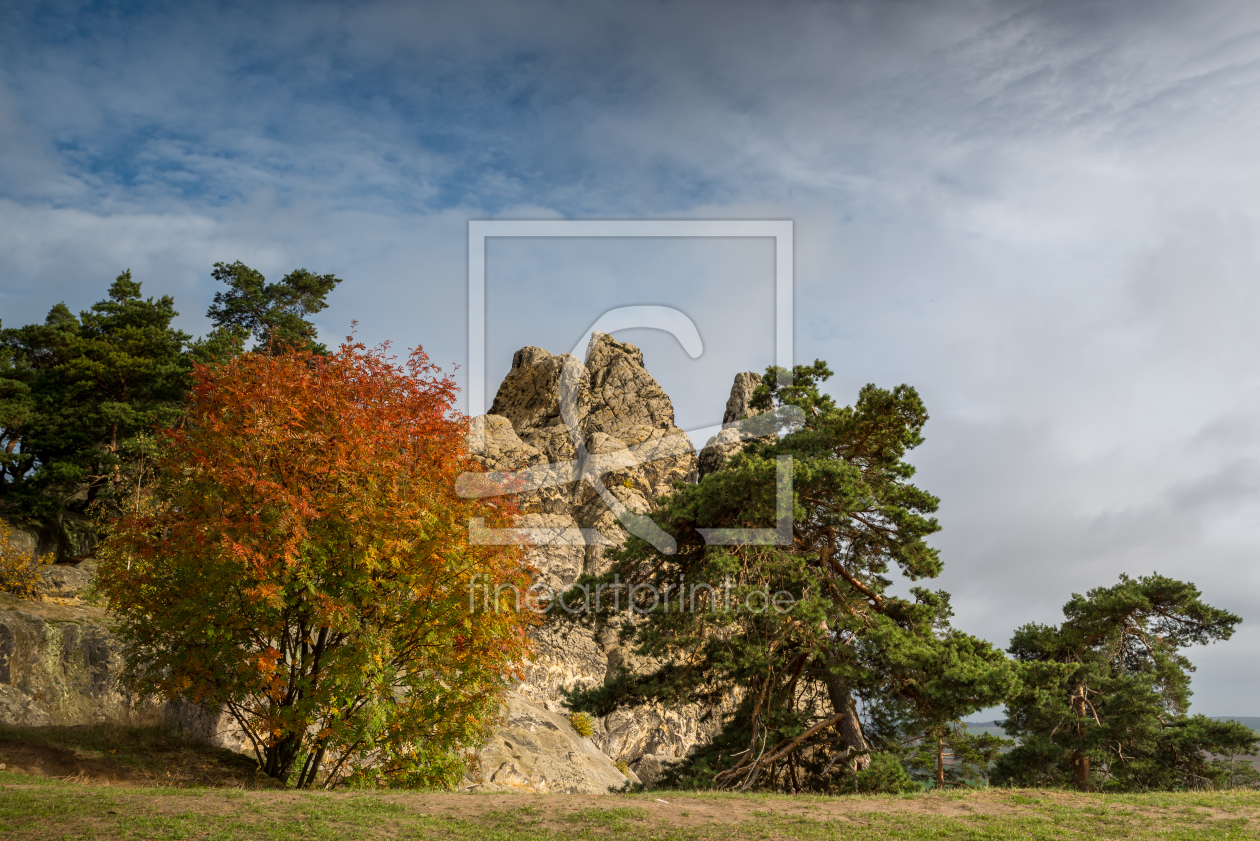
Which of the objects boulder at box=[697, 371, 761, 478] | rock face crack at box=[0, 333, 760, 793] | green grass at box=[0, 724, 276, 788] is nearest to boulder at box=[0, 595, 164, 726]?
rock face crack at box=[0, 333, 760, 793]

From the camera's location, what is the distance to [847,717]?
1631 cm

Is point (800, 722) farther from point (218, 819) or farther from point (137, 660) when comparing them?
point (137, 660)

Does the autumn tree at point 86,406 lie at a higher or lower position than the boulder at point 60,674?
higher

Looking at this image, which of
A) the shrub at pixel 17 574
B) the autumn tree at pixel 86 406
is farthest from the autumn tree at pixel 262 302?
the shrub at pixel 17 574

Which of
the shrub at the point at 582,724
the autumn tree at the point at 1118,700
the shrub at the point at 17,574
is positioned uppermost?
the shrub at the point at 17,574

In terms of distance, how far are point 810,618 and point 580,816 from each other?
653 cm

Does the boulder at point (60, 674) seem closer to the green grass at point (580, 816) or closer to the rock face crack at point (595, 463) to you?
the green grass at point (580, 816)

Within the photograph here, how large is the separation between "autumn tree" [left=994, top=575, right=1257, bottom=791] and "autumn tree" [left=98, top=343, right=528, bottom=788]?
12.5 meters

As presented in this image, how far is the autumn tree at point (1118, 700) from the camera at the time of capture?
698 inches

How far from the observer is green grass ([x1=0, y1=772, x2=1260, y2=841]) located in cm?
845

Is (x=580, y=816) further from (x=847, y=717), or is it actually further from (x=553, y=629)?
(x=847, y=717)

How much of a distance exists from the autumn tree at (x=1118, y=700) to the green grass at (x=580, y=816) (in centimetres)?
588

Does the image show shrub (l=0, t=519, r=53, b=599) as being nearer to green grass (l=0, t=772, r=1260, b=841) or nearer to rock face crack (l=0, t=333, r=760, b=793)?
rock face crack (l=0, t=333, r=760, b=793)

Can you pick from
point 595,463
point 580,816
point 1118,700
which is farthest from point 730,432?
point 580,816
